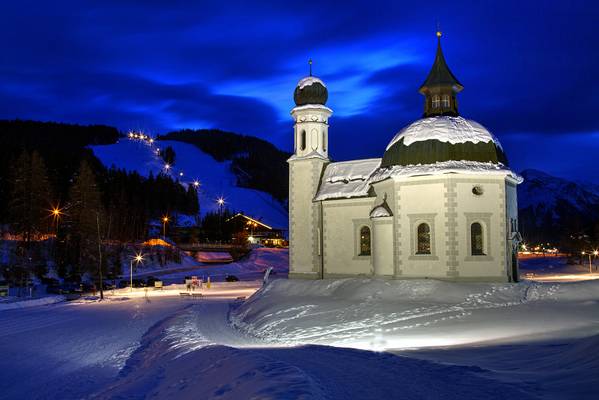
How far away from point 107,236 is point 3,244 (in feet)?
42.5

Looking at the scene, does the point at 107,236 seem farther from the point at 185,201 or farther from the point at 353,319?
the point at 185,201

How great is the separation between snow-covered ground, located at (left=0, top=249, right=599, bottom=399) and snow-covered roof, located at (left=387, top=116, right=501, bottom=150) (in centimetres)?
856

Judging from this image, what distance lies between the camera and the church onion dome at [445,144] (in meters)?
31.2

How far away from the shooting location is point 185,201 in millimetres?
150125

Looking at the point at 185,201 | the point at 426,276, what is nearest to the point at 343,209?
the point at 426,276

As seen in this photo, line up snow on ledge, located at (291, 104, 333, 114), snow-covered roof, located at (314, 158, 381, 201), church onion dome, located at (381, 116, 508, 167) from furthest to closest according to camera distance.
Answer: snow on ledge, located at (291, 104, 333, 114)
snow-covered roof, located at (314, 158, 381, 201)
church onion dome, located at (381, 116, 508, 167)

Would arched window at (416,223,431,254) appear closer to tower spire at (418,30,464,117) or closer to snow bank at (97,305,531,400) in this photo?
tower spire at (418,30,464,117)

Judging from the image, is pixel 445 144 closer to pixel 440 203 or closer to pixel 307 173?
pixel 440 203

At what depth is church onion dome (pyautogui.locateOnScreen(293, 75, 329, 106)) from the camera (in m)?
43.5

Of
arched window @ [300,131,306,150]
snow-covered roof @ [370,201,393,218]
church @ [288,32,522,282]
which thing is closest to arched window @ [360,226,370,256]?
church @ [288,32,522,282]

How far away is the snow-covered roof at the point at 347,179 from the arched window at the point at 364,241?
2.46 metres

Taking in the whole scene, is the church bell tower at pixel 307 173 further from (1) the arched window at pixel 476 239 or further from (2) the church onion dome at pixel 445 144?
(1) the arched window at pixel 476 239

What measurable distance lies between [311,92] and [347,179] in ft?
26.4

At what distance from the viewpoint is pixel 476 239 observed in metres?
Answer: 30.9
